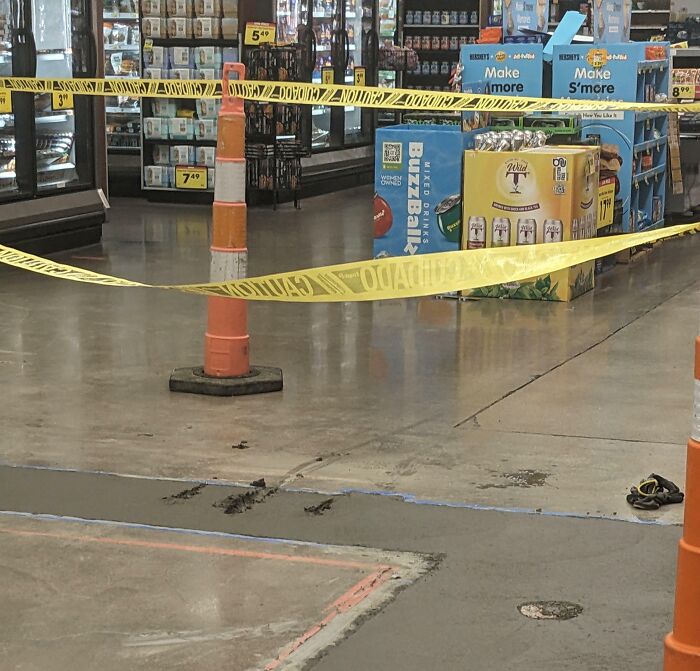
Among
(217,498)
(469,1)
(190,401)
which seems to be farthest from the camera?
(469,1)

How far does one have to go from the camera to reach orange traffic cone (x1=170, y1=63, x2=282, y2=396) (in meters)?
6.10

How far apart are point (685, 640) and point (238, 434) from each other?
2995 millimetres

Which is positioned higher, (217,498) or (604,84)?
(604,84)

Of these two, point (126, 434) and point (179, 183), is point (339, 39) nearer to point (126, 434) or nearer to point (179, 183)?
point (179, 183)

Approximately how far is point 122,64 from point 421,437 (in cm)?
1118

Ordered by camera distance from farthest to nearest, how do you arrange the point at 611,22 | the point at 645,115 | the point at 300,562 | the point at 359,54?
Answer: the point at 359,54, the point at 611,22, the point at 645,115, the point at 300,562

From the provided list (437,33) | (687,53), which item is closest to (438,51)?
(437,33)

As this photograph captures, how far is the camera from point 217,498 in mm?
4590

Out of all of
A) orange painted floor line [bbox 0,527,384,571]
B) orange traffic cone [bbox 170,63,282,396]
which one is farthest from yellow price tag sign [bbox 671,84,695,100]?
orange painted floor line [bbox 0,527,384,571]

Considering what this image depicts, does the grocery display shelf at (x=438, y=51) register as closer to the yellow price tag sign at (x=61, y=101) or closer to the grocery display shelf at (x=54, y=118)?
the grocery display shelf at (x=54, y=118)

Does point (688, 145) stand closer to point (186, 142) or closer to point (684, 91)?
point (684, 91)

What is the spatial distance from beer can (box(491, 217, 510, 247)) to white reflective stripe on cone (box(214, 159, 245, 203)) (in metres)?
2.99

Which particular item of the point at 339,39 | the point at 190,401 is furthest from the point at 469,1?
the point at 190,401

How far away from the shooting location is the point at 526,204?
867cm
